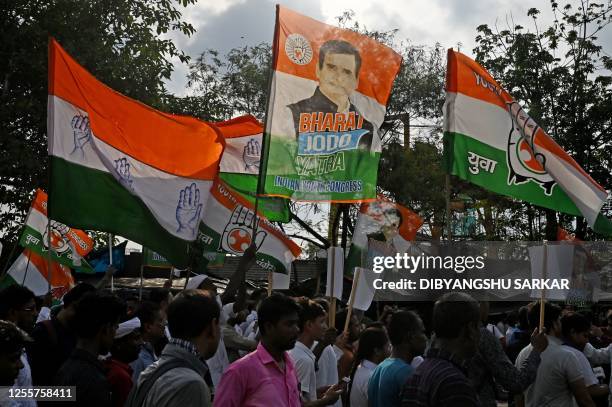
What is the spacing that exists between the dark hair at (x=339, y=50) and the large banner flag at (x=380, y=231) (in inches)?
121

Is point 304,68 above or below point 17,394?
→ above

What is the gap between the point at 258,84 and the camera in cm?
3030

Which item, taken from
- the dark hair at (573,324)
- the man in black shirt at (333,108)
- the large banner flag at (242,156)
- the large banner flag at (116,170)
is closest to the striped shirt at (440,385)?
the dark hair at (573,324)

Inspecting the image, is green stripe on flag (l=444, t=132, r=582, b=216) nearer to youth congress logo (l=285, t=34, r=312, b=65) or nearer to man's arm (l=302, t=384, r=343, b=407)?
youth congress logo (l=285, t=34, r=312, b=65)

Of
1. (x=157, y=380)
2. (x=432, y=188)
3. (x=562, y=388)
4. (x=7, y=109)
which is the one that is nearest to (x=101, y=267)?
(x=7, y=109)

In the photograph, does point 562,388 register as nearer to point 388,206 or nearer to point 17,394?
point 17,394

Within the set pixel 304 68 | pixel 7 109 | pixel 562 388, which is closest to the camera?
pixel 562 388

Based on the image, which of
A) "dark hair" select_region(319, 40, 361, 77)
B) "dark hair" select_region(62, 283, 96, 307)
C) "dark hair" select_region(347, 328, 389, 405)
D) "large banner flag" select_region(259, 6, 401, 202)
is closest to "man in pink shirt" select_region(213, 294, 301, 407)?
"dark hair" select_region(62, 283, 96, 307)

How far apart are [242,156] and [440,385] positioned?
32.2 feet

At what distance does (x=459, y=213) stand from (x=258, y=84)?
762 centimetres

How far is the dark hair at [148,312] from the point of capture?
24.4 ft

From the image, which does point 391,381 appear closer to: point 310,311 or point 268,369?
point 310,311

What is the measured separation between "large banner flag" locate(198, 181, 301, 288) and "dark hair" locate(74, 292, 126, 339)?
7.63 metres

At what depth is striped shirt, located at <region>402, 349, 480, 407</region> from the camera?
15.6 feet
